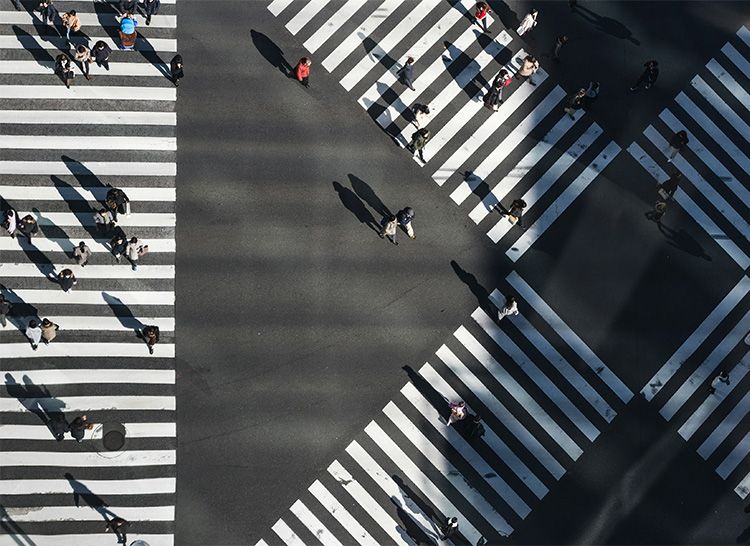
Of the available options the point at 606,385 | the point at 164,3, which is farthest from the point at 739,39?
the point at 164,3

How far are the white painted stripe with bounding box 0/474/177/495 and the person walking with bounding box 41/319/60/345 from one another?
489 centimetres

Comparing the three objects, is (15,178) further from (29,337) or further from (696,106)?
(696,106)

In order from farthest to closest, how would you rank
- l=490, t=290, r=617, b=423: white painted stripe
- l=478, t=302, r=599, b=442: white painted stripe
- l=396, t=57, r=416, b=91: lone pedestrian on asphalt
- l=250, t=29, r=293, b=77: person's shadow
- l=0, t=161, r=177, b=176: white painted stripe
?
l=250, t=29, r=293, b=77: person's shadow → l=396, t=57, r=416, b=91: lone pedestrian on asphalt → l=0, t=161, r=177, b=176: white painted stripe → l=490, t=290, r=617, b=423: white painted stripe → l=478, t=302, r=599, b=442: white painted stripe

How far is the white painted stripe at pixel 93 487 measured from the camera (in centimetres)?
3053

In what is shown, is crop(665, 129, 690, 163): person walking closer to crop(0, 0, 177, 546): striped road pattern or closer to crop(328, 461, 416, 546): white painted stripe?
crop(328, 461, 416, 546): white painted stripe

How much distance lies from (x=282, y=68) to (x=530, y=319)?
1358 cm

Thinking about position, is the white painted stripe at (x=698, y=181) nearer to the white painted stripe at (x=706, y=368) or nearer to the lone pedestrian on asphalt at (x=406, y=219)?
the white painted stripe at (x=706, y=368)

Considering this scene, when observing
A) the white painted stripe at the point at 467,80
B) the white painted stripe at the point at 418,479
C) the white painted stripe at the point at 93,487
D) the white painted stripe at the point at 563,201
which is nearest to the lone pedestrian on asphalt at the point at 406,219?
the white painted stripe at the point at 467,80

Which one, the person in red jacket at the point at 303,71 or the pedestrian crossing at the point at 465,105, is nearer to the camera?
the person in red jacket at the point at 303,71

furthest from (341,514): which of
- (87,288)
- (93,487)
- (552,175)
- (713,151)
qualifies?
(713,151)

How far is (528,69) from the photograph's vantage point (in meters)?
34.8

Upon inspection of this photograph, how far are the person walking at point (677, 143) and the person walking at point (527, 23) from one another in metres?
7.10

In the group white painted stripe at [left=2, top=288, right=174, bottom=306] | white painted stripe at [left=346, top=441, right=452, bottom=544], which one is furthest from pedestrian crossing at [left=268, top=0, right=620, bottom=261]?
white painted stripe at [left=2, top=288, right=174, bottom=306]

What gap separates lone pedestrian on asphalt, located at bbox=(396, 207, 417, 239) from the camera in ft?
107
